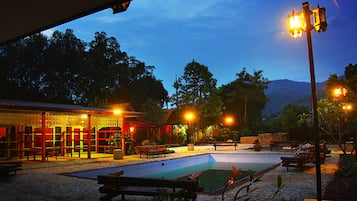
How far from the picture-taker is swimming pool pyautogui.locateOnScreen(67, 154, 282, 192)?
1103cm

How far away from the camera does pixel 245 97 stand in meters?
36.2

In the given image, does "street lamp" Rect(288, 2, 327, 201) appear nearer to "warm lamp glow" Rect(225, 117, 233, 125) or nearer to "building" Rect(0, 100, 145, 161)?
"building" Rect(0, 100, 145, 161)

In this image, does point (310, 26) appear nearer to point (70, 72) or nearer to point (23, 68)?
point (23, 68)

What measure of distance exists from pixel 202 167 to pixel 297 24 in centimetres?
1088

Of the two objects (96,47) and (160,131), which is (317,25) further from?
(96,47)

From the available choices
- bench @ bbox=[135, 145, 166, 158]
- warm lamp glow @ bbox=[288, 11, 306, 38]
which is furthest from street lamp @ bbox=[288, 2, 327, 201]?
bench @ bbox=[135, 145, 166, 158]

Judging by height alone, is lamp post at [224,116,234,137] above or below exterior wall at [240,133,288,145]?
above

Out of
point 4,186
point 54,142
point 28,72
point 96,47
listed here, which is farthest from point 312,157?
point 96,47

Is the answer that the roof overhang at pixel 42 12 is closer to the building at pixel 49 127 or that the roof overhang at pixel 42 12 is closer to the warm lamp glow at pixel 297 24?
the warm lamp glow at pixel 297 24

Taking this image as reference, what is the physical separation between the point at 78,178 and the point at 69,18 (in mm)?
7239

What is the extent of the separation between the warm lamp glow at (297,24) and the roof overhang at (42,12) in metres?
3.72

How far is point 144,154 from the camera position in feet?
52.9

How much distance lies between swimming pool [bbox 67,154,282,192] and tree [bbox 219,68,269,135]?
19.4 meters

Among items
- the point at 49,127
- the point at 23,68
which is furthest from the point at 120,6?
the point at 23,68
